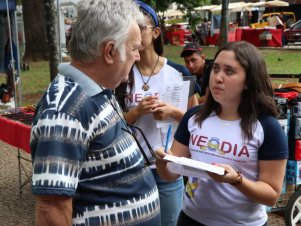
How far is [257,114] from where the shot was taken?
7.63ft

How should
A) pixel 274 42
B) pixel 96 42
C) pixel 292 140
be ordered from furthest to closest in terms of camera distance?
pixel 274 42 < pixel 292 140 < pixel 96 42

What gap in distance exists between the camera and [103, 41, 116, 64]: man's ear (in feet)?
5.76

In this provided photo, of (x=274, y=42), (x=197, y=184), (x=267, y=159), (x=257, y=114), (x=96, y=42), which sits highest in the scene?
(x=96, y=42)

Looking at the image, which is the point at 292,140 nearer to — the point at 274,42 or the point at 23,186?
the point at 23,186

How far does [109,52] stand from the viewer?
177cm

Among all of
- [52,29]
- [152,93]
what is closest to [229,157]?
[152,93]

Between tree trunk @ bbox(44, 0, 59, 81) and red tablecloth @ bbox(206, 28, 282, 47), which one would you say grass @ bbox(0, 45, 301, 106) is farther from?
red tablecloth @ bbox(206, 28, 282, 47)

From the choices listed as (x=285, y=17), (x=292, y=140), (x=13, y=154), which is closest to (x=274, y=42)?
(x=285, y=17)

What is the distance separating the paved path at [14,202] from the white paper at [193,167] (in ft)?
10.2

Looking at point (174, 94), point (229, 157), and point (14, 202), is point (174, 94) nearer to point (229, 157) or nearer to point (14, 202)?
point (229, 157)

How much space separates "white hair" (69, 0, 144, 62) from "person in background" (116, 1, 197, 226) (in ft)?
3.22

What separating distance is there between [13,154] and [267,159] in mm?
6329

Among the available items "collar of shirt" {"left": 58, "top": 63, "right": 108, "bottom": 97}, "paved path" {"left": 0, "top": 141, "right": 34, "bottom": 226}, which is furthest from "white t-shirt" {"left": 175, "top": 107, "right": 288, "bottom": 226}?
"paved path" {"left": 0, "top": 141, "right": 34, "bottom": 226}

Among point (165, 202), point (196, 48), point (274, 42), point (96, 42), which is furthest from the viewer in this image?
point (274, 42)
